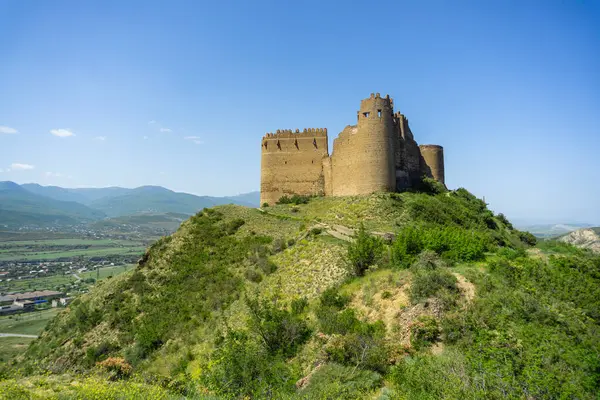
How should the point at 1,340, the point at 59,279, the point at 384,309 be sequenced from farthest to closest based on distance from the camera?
1. the point at 59,279
2. the point at 1,340
3. the point at 384,309

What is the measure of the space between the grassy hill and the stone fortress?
394 centimetres

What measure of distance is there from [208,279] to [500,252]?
1903 centimetres

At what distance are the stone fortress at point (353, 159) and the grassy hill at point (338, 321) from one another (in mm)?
3936

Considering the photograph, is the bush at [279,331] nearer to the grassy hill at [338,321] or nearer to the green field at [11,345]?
the grassy hill at [338,321]

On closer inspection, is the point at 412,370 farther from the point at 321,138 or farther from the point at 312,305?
the point at 321,138

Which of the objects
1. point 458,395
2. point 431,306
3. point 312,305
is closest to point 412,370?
point 458,395

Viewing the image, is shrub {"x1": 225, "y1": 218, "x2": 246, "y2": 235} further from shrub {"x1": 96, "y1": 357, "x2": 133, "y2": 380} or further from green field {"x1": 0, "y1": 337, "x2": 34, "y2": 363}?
green field {"x1": 0, "y1": 337, "x2": 34, "y2": 363}

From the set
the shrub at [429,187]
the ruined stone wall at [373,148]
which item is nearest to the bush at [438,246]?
the ruined stone wall at [373,148]

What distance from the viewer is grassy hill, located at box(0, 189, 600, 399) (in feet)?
38.9

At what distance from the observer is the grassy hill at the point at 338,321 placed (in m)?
11.9

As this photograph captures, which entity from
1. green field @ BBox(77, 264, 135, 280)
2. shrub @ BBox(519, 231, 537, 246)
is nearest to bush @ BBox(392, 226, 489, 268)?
shrub @ BBox(519, 231, 537, 246)

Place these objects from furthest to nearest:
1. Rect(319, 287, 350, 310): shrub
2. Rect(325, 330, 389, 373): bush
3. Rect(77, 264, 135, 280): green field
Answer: Rect(77, 264, 135, 280): green field
Rect(319, 287, 350, 310): shrub
Rect(325, 330, 389, 373): bush

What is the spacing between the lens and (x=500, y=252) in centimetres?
2253

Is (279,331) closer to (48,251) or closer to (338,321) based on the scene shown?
(338,321)
